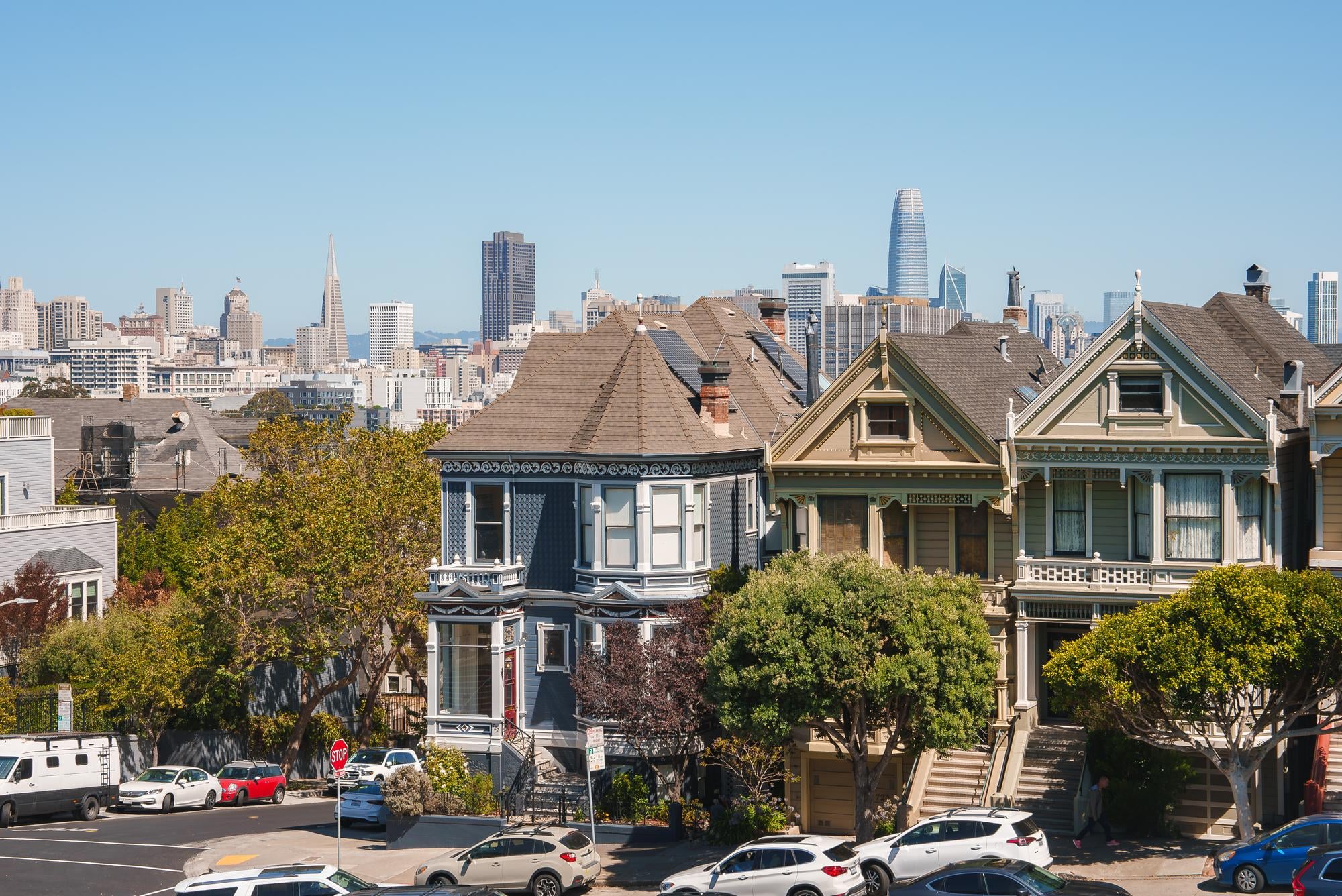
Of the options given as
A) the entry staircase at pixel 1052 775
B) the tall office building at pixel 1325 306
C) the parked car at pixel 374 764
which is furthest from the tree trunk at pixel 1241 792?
the tall office building at pixel 1325 306

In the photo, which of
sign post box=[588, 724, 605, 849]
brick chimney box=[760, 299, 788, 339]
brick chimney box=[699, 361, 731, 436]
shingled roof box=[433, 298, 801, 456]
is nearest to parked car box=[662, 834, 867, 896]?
sign post box=[588, 724, 605, 849]

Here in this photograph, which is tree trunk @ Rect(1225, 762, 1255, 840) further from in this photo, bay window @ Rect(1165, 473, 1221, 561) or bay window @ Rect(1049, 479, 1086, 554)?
bay window @ Rect(1049, 479, 1086, 554)

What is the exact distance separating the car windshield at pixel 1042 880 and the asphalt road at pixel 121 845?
1937cm

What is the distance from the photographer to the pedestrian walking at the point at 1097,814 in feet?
121

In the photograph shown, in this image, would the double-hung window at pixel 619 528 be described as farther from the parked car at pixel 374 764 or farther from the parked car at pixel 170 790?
the parked car at pixel 170 790

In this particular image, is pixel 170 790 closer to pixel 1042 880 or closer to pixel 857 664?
pixel 857 664

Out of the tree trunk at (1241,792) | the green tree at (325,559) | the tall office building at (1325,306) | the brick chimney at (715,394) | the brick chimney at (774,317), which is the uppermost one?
the tall office building at (1325,306)

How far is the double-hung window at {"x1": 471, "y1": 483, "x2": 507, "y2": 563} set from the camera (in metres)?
46.6

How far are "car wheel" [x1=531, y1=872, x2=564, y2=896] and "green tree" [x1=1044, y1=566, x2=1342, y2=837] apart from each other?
1137 cm

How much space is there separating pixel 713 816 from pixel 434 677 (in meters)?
9.74

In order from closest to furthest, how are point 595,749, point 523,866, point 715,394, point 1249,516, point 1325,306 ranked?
1. point 523,866
2. point 595,749
3. point 1249,516
4. point 715,394
5. point 1325,306

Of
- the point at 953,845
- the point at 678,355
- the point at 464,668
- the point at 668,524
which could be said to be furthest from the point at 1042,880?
the point at 678,355

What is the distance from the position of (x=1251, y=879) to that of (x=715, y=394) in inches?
791

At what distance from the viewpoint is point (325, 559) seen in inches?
2140
